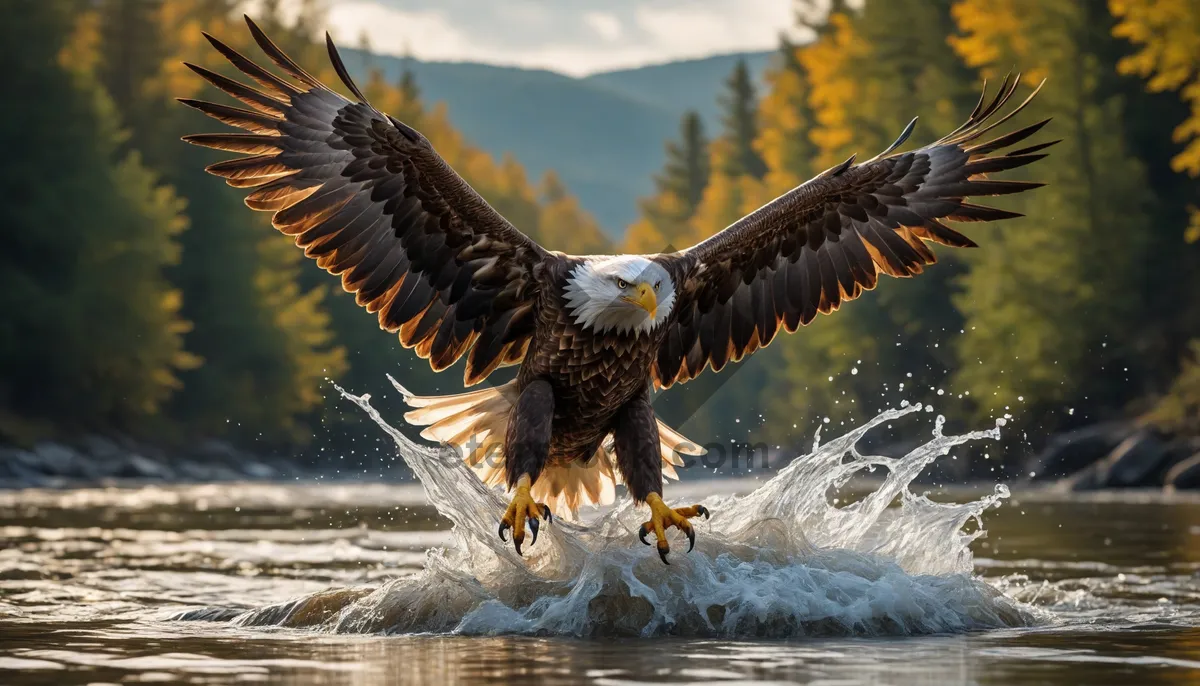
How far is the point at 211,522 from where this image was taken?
52.2 ft

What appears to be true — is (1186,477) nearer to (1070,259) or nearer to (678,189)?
(1070,259)

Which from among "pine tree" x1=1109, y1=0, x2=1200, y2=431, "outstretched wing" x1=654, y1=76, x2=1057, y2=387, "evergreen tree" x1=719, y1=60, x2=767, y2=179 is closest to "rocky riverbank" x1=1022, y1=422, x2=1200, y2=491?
"pine tree" x1=1109, y1=0, x2=1200, y2=431

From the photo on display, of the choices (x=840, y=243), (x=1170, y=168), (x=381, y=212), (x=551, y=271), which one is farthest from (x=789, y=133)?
(x=551, y=271)

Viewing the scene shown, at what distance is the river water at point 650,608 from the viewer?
20.0ft

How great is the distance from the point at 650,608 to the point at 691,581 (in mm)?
267

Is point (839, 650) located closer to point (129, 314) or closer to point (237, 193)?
point (129, 314)

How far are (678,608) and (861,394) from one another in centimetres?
2719

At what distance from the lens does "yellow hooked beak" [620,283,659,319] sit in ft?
24.9

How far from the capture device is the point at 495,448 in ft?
30.7

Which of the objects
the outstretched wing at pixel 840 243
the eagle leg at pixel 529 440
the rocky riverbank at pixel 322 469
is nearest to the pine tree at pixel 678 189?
the rocky riverbank at pixel 322 469

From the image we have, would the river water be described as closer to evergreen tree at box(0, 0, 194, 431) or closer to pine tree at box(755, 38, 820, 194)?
evergreen tree at box(0, 0, 194, 431)

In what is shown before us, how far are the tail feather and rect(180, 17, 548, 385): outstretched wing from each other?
0.38 meters

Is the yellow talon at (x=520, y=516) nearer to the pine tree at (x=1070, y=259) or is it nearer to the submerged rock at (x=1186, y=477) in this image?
the submerged rock at (x=1186, y=477)

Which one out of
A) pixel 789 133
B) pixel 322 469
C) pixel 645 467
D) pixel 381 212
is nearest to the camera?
pixel 645 467
